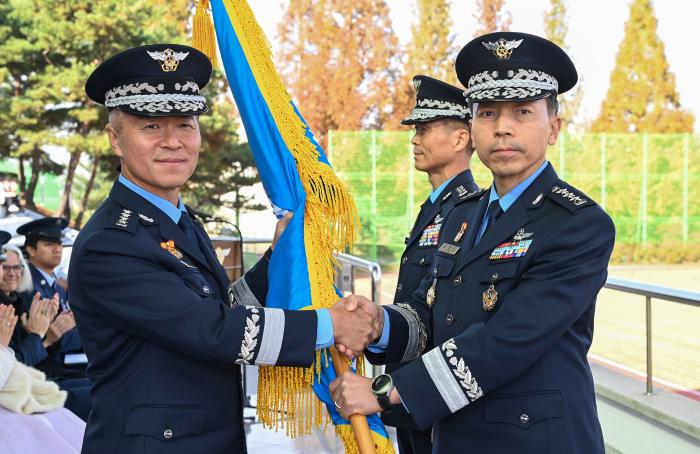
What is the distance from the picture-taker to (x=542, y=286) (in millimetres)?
1891

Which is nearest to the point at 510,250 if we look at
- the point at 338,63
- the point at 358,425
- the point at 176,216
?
the point at 358,425

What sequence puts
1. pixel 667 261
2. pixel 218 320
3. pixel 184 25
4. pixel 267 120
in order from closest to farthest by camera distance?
pixel 218 320, pixel 267 120, pixel 667 261, pixel 184 25

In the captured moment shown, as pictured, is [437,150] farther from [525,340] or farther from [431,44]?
[431,44]

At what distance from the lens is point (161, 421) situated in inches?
78.0

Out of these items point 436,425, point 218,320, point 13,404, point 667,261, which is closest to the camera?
point 218,320

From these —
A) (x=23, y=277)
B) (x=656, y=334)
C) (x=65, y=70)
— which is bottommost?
(x=656, y=334)

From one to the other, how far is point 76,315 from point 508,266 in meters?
1.11

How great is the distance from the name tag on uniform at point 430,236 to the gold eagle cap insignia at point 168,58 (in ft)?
4.86

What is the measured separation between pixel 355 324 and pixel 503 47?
34.1 inches

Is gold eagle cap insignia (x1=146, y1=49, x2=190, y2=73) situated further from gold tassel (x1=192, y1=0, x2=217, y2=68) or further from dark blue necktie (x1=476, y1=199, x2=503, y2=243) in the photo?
dark blue necktie (x1=476, y1=199, x2=503, y2=243)

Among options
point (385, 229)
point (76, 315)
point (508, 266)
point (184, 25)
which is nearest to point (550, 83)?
point (508, 266)

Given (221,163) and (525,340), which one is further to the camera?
(221,163)

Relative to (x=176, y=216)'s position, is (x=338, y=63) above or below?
above

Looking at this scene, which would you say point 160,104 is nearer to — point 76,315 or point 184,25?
point 76,315
